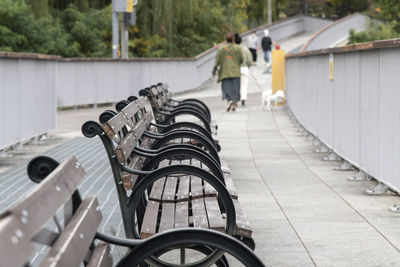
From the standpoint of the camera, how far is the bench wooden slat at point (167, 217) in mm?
4840

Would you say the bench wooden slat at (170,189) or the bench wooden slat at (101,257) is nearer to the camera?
the bench wooden slat at (101,257)

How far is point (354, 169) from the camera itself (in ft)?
35.5

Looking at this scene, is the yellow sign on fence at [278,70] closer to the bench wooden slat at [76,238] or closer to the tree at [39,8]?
the tree at [39,8]

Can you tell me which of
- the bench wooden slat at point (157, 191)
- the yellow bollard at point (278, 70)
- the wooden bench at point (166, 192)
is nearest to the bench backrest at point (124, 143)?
the wooden bench at point (166, 192)

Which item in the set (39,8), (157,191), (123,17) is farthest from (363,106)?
(39,8)

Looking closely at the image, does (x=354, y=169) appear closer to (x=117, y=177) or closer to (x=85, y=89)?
(x=117, y=177)

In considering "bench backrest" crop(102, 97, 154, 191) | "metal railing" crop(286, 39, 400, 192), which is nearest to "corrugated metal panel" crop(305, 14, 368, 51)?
"metal railing" crop(286, 39, 400, 192)

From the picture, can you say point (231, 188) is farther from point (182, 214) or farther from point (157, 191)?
point (182, 214)

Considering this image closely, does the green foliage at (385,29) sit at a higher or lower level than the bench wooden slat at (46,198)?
higher

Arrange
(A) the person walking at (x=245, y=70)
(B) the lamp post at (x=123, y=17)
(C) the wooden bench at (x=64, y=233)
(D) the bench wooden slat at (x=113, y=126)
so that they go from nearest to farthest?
(C) the wooden bench at (x=64, y=233) < (D) the bench wooden slat at (x=113, y=126) < (A) the person walking at (x=245, y=70) < (B) the lamp post at (x=123, y=17)

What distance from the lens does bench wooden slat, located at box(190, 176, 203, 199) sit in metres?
5.70

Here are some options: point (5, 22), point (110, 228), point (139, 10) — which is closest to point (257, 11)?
point (139, 10)

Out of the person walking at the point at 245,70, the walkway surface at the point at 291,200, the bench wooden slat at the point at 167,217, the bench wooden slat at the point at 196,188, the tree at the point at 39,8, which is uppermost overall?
the tree at the point at 39,8

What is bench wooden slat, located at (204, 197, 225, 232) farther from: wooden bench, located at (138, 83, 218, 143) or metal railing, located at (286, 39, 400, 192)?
wooden bench, located at (138, 83, 218, 143)
